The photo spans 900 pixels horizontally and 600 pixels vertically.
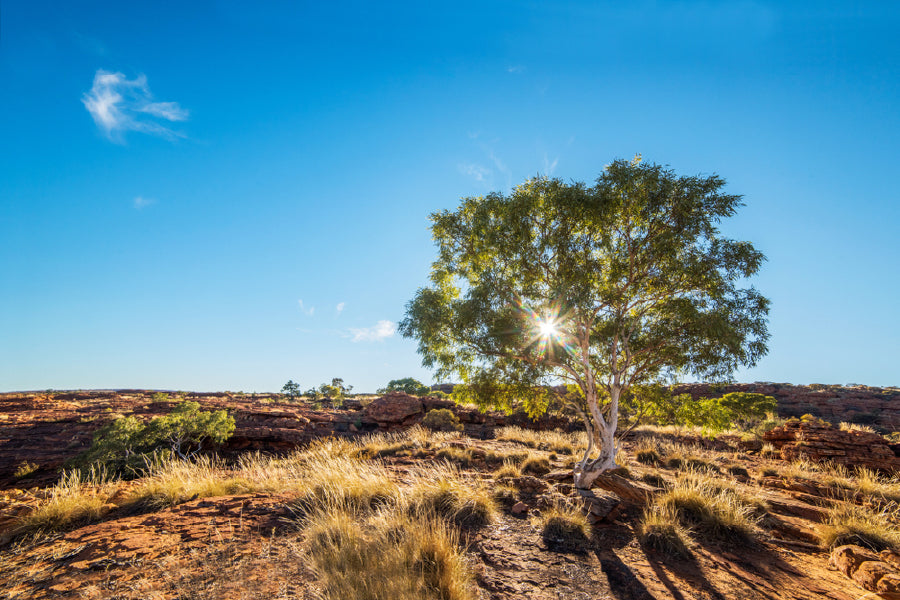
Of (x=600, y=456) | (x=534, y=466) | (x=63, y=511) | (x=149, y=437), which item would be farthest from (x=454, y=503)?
(x=149, y=437)

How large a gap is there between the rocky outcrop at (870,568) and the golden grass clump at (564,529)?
3696mm

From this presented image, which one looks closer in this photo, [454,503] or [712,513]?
[454,503]

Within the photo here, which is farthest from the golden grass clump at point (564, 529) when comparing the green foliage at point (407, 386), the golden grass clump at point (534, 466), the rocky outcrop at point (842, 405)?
the green foliage at point (407, 386)

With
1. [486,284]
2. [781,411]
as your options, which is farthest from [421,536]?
[781,411]

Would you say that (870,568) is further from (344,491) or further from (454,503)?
(344,491)

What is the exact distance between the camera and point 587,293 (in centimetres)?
926

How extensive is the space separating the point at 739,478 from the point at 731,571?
954 cm

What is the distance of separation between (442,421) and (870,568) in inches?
928

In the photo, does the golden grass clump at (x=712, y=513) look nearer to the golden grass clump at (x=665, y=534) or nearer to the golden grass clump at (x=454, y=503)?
the golden grass clump at (x=665, y=534)

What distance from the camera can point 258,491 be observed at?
24.8 feet

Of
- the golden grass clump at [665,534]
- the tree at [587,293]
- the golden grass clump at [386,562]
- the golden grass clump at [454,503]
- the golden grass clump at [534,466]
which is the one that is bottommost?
the golden grass clump at [534,466]

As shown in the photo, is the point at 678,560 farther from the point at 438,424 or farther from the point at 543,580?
the point at 438,424

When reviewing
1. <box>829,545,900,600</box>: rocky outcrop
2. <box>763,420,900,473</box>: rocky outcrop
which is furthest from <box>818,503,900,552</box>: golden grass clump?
<box>763,420,900,473</box>: rocky outcrop

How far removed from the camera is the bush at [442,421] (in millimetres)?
25898
